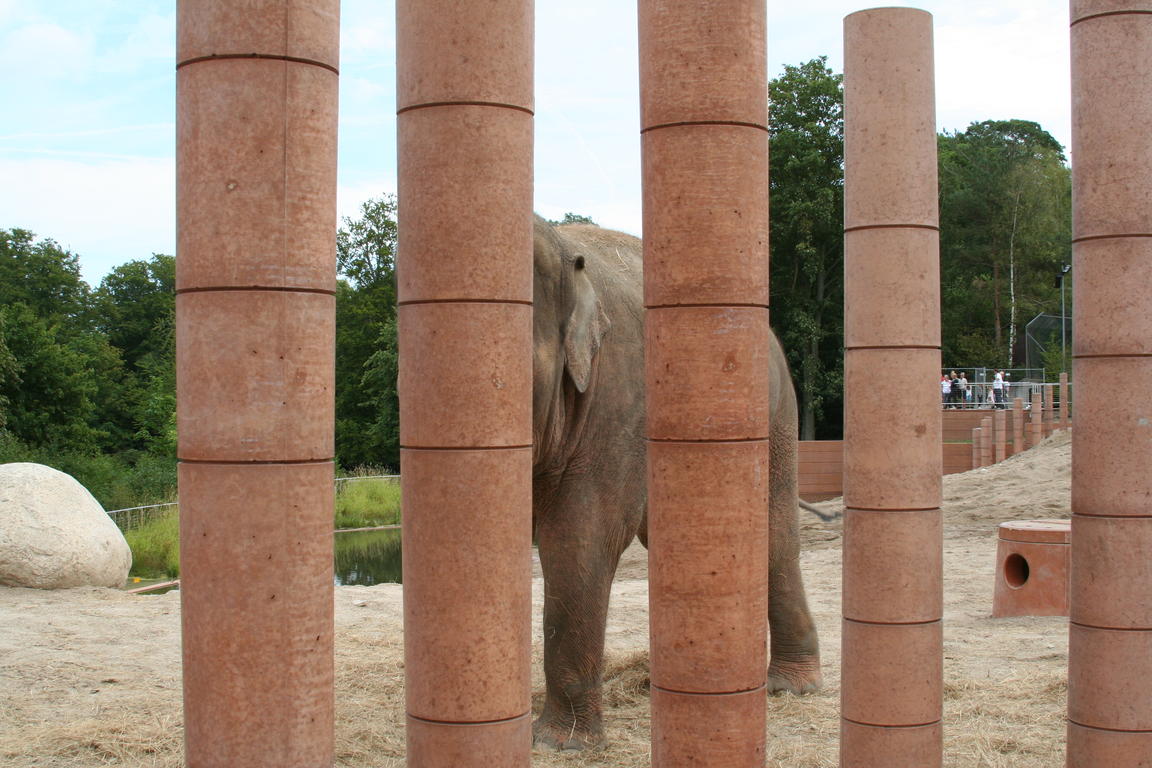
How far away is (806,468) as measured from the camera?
29.7 metres

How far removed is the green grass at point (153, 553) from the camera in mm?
18734

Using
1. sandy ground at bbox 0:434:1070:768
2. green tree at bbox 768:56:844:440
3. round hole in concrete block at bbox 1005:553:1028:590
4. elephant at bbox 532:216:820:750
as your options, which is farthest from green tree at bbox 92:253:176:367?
elephant at bbox 532:216:820:750

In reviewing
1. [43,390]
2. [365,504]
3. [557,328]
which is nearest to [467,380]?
[557,328]

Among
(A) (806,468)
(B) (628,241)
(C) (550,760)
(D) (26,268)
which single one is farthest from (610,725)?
(D) (26,268)

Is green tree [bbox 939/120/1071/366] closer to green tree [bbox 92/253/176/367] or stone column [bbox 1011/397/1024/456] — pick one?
stone column [bbox 1011/397/1024/456]

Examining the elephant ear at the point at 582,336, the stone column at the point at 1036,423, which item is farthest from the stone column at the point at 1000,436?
the elephant ear at the point at 582,336

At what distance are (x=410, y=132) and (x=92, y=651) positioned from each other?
6492 mm

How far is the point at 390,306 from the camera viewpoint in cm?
4900

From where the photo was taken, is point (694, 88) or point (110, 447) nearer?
point (694, 88)

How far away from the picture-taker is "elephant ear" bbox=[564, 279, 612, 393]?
23.5ft

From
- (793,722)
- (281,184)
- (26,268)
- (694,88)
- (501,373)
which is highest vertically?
(26,268)

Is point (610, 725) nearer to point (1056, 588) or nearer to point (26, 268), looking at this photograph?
point (1056, 588)

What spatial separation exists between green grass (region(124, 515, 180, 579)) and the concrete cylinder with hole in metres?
14.8

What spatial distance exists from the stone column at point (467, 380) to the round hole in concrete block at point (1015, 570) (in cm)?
851
